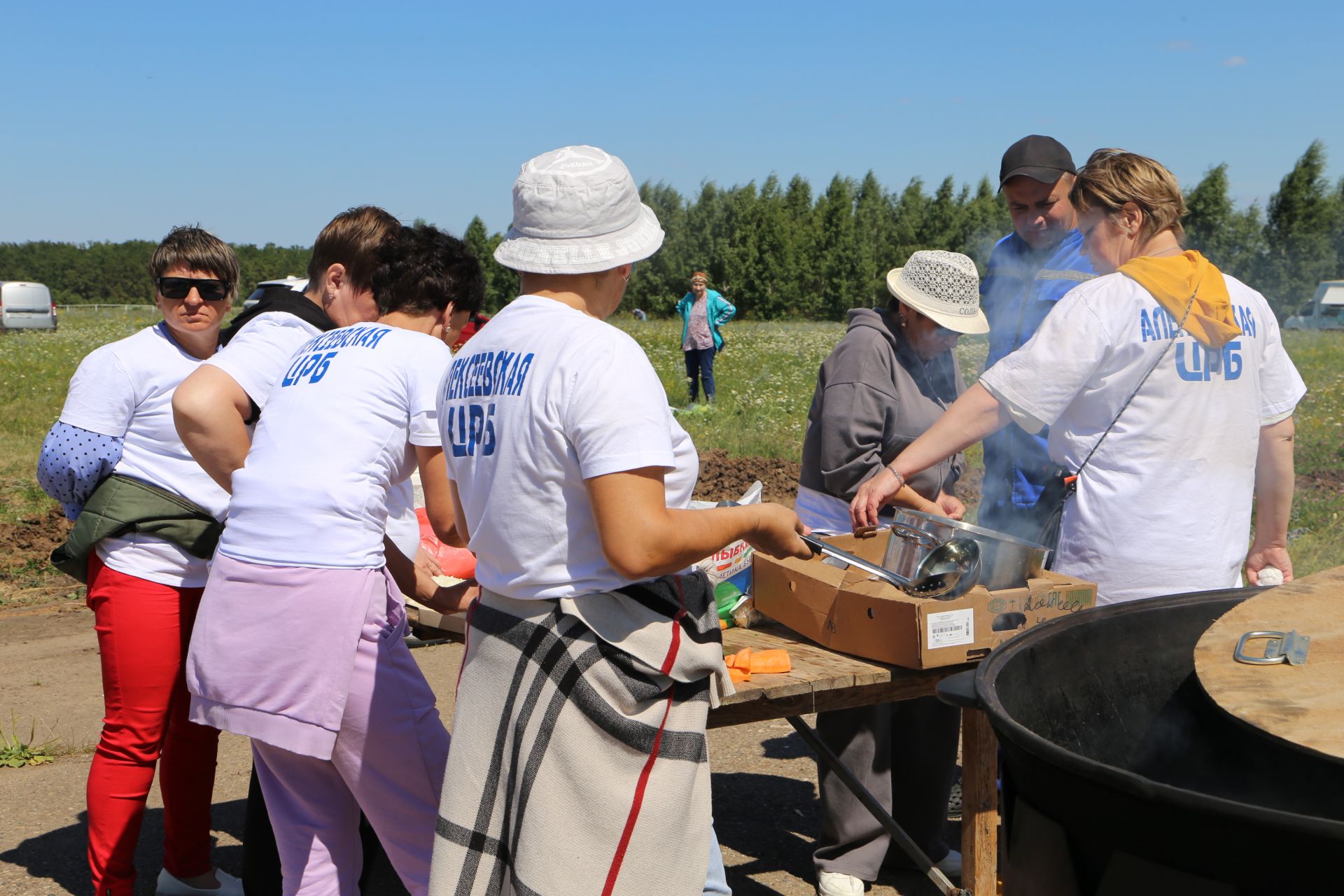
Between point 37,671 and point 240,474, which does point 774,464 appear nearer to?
point 37,671

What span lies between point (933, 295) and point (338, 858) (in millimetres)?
2183

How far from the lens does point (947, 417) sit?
2.73m

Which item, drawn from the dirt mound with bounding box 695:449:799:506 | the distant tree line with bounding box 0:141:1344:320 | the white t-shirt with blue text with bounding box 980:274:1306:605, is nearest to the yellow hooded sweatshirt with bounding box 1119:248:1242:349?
the white t-shirt with blue text with bounding box 980:274:1306:605

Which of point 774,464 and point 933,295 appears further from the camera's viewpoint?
point 774,464

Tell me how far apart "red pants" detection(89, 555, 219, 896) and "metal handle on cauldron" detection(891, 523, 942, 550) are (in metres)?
1.84

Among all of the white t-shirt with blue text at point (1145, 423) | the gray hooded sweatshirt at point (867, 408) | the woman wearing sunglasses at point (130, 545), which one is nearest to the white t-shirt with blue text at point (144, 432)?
the woman wearing sunglasses at point (130, 545)

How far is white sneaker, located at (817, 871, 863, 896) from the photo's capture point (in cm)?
327

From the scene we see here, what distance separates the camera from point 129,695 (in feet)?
9.64

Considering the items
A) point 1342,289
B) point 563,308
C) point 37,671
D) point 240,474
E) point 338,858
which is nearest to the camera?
point 563,308

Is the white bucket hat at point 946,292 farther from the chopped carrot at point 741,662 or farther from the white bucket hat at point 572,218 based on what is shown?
the white bucket hat at point 572,218

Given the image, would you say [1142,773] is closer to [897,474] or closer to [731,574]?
[897,474]

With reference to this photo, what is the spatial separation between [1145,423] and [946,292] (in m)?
0.87

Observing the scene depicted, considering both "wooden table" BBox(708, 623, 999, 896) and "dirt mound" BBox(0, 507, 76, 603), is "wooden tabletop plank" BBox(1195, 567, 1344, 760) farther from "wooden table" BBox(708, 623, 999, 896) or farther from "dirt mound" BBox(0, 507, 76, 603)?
"dirt mound" BBox(0, 507, 76, 603)

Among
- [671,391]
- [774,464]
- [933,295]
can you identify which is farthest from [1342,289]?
[933,295]
